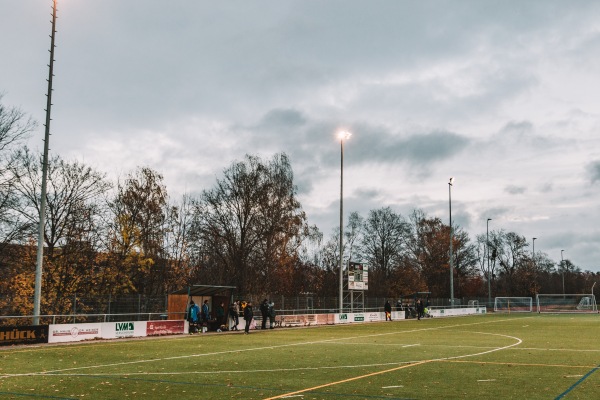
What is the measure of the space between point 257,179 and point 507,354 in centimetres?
3829

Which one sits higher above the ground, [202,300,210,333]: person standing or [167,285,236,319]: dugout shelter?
[167,285,236,319]: dugout shelter

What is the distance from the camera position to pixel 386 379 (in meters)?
14.2

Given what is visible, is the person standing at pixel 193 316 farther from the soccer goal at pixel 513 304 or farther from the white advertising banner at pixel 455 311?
the soccer goal at pixel 513 304

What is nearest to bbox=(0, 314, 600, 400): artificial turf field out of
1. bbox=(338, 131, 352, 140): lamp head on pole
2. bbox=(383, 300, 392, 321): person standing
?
bbox=(338, 131, 352, 140): lamp head on pole

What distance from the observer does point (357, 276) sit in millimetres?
54094

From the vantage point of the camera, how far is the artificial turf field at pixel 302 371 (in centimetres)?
1227

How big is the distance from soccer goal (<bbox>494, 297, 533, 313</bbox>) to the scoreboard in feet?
114

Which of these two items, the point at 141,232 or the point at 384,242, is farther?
the point at 384,242

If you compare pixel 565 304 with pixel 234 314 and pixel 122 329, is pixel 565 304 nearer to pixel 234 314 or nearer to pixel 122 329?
pixel 234 314

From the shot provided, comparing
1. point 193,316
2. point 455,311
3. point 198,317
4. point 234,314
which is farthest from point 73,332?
point 455,311

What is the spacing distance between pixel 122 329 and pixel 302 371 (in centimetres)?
1627

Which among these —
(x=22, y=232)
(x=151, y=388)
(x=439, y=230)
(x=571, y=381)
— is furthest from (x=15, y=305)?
(x=439, y=230)

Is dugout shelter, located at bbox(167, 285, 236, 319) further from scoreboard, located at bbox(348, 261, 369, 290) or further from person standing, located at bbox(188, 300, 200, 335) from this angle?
scoreboard, located at bbox(348, 261, 369, 290)

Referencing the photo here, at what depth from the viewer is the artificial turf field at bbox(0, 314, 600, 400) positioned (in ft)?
40.3
